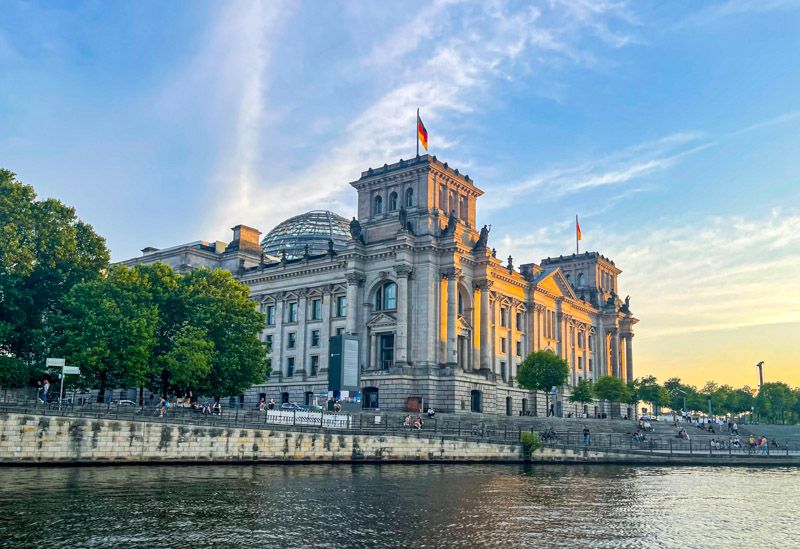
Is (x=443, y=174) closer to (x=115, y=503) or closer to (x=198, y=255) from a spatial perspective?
(x=198, y=255)

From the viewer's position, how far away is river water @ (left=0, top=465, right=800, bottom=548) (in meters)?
22.9

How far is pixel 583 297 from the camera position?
416ft

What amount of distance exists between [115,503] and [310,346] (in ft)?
214

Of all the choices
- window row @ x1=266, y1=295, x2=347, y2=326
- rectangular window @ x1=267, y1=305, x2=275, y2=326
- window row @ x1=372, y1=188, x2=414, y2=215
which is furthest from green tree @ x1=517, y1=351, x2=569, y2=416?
rectangular window @ x1=267, y1=305, x2=275, y2=326

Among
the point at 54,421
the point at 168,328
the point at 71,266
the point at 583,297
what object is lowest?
the point at 54,421

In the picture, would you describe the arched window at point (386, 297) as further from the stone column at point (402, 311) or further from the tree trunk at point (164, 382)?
the tree trunk at point (164, 382)

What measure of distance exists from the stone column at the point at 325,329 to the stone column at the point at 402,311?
11.7 metres

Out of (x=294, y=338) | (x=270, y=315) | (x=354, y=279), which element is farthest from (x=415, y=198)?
(x=270, y=315)

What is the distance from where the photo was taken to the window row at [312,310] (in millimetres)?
90812

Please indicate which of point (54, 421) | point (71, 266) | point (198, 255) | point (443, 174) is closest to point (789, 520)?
point (54, 421)

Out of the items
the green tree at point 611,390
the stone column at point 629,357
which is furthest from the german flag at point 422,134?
the stone column at point 629,357

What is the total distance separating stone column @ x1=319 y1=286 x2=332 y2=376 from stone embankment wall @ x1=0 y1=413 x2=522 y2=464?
36.6 meters

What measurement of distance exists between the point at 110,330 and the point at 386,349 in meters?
36.5

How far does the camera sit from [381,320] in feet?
278
